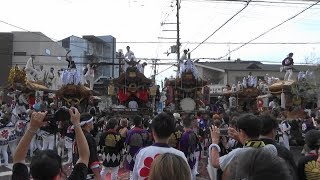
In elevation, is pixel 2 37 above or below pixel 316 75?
above

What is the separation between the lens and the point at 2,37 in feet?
152

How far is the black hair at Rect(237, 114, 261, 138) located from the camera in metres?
4.14

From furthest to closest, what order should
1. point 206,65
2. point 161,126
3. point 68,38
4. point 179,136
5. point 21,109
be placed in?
point 68,38, point 206,65, point 21,109, point 179,136, point 161,126

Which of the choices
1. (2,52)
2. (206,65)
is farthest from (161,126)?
(206,65)

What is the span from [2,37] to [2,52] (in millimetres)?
1563

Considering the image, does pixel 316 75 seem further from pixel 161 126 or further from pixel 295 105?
pixel 161 126

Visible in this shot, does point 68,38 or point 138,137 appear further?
point 68,38

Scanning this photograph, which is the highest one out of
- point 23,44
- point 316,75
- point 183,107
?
point 23,44

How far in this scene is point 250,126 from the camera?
163 inches

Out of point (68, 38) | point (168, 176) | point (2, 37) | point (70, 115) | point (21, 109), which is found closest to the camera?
point (168, 176)

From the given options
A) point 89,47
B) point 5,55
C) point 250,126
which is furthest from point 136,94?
point 89,47

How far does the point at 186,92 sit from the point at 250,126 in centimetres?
2391

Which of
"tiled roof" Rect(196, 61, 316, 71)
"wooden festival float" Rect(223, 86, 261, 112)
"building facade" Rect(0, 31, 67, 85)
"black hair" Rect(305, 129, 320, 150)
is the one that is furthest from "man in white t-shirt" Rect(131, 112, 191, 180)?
"tiled roof" Rect(196, 61, 316, 71)

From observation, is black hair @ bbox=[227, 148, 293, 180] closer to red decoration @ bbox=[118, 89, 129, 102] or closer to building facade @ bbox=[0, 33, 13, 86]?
red decoration @ bbox=[118, 89, 129, 102]
